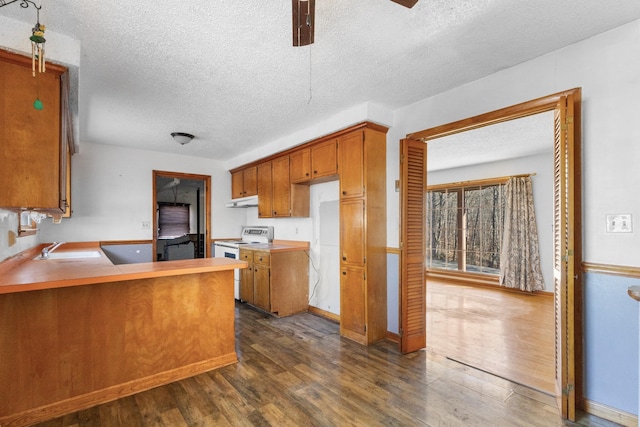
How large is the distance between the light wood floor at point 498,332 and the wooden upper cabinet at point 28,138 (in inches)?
132

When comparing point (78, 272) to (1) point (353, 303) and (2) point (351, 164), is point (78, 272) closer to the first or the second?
(1) point (353, 303)

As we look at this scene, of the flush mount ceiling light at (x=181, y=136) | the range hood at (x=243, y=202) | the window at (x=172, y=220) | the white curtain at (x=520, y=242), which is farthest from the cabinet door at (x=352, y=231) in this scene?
the window at (x=172, y=220)

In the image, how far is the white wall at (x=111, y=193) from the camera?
4.39 meters

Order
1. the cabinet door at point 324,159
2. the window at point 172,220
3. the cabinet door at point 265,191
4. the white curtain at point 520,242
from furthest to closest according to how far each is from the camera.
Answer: the window at point 172,220
the white curtain at point 520,242
the cabinet door at point 265,191
the cabinet door at point 324,159

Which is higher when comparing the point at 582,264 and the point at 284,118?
the point at 284,118

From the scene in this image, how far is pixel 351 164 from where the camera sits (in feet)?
10.7

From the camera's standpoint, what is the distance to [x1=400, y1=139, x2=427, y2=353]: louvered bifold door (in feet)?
9.61

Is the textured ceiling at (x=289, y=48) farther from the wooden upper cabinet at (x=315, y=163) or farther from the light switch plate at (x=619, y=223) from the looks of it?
the light switch plate at (x=619, y=223)

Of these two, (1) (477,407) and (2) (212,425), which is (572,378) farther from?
(2) (212,425)

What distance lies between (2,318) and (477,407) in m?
3.11

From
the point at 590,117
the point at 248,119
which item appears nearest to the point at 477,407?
the point at 590,117

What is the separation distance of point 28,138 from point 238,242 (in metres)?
3.76

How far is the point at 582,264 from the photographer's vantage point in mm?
2027

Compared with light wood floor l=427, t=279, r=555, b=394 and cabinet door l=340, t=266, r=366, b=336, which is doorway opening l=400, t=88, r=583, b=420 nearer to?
light wood floor l=427, t=279, r=555, b=394
